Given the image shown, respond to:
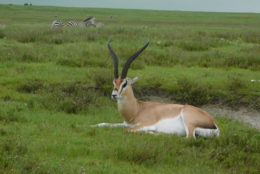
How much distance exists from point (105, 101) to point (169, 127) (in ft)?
8.70

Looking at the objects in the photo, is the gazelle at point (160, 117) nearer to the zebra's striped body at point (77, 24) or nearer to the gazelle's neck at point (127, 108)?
the gazelle's neck at point (127, 108)

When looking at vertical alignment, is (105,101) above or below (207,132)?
below

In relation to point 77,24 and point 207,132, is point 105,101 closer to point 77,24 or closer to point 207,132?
point 207,132

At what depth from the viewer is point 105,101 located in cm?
1010

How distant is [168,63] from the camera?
13844mm

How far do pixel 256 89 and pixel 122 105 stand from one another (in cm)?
424

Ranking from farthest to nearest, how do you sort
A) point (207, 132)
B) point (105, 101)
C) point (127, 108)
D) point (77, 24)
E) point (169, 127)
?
1. point (77, 24)
2. point (105, 101)
3. point (127, 108)
4. point (169, 127)
5. point (207, 132)

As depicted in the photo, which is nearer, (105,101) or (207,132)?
(207,132)

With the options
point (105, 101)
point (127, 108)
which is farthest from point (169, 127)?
point (105, 101)

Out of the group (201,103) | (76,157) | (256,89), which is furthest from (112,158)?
(256,89)

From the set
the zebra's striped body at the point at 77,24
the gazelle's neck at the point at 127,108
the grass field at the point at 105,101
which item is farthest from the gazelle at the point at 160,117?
the zebra's striped body at the point at 77,24

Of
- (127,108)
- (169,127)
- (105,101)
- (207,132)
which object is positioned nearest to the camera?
(207,132)

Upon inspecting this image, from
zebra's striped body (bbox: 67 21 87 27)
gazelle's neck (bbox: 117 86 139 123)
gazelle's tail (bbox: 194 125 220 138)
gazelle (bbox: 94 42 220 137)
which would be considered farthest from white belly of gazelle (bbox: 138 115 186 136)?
zebra's striped body (bbox: 67 21 87 27)

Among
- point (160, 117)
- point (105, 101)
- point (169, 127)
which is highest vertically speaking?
point (160, 117)
